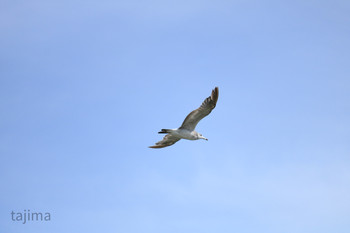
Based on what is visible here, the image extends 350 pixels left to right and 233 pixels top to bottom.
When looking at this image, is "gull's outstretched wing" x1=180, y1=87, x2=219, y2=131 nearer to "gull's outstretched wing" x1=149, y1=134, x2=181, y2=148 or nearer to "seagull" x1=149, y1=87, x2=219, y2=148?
"seagull" x1=149, y1=87, x2=219, y2=148

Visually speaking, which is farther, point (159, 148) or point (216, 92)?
point (159, 148)

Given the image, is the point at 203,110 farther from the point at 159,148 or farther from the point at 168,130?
the point at 159,148

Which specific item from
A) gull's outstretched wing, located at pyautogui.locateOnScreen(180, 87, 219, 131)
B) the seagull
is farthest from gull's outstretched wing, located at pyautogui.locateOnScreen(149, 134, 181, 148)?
gull's outstretched wing, located at pyautogui.locateOnScreen(180, 87, 219, 131)

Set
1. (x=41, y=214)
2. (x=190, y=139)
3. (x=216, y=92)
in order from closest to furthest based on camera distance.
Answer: (x=41, y=214), (x=216, y=92), (x=190, y=139)

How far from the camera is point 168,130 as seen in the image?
92.6 feet

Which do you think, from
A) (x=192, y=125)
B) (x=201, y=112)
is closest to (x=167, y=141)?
(x=192, y=125)

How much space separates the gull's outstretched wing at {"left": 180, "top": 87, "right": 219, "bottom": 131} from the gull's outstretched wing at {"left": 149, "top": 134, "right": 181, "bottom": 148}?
2.06m

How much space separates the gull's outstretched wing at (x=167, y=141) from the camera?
3047 cm

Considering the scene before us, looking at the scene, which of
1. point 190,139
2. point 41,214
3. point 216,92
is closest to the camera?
point 41,214

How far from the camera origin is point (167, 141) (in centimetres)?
3094

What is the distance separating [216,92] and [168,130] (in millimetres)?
3756

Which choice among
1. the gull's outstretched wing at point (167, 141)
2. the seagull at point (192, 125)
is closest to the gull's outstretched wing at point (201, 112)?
the seagull at point (192, 125)

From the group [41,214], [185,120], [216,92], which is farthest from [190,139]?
[41,214]

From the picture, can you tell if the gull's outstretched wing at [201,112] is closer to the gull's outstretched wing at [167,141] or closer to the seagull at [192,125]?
the seagull at [192,125]
